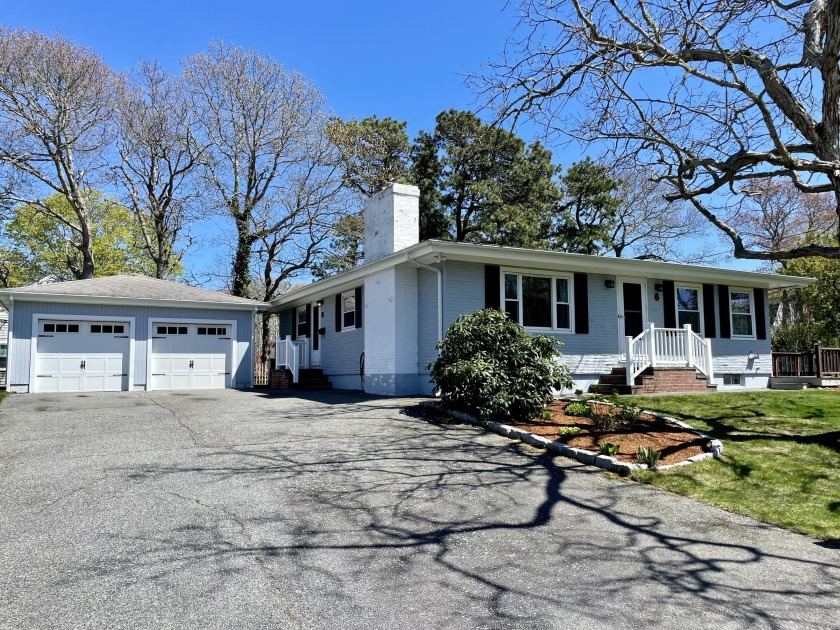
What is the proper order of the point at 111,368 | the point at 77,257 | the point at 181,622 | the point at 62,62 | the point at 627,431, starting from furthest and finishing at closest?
the point at 77,257 < the point at 62,62 < the point at 111,368 < the point at 627,431 < the point at 181,622

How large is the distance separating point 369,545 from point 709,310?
14.6 m

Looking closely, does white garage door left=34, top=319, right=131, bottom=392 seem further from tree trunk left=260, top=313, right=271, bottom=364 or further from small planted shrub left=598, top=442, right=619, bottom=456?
small planted shrub left=598, top=442, right=619, bottom=456

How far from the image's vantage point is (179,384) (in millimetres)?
18219

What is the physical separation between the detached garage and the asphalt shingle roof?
26mm

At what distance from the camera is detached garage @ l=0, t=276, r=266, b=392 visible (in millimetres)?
16359

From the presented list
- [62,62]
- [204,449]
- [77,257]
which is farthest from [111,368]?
[77,257]

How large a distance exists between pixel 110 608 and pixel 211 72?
83.0 ft

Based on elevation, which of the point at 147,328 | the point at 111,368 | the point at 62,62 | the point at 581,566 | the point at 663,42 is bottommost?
the point at 581,566

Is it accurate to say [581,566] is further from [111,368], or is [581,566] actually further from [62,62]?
[62,62]

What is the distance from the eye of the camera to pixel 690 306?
16469 mm

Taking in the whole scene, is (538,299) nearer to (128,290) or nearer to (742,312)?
(742,312)

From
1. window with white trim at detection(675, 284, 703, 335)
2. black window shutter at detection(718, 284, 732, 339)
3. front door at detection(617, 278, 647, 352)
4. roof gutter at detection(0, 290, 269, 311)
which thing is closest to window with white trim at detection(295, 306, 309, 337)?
roof gutter at detection(0, 290, 269, 311)

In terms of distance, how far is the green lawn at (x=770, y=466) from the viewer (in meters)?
5.96

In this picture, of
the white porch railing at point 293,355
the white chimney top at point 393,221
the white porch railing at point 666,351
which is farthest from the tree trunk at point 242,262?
the white porch railing at point 666,351
